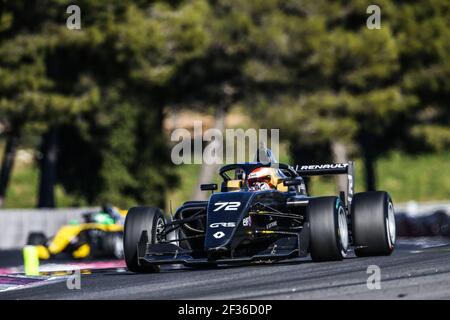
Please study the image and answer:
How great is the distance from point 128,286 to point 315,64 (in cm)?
3156

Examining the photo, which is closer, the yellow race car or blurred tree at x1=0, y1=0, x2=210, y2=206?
the yellow race car

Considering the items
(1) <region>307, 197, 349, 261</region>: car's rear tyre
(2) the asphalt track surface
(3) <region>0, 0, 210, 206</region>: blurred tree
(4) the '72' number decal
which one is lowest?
(2) the asphalt track surface

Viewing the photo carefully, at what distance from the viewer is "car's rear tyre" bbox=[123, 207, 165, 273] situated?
1455cm

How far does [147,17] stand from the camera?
128ft

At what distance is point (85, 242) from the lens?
2500 cm

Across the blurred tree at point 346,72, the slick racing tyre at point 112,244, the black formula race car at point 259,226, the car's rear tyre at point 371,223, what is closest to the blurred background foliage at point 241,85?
the blurred tree at point 346,72

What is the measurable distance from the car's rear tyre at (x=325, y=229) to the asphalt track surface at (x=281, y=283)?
0.14 meters

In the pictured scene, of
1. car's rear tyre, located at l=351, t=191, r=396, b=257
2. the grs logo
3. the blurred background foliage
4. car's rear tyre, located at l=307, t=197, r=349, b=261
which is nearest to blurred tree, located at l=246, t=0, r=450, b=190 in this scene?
the blurred background foliage

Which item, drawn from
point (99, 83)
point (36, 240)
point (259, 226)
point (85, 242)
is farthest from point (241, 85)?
point (259, 226)

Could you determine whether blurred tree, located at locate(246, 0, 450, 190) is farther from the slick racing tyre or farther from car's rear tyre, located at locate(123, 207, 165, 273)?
car's rear tyre, located at locate(123, 207, 165, 273)

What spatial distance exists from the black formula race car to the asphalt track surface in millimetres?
206
